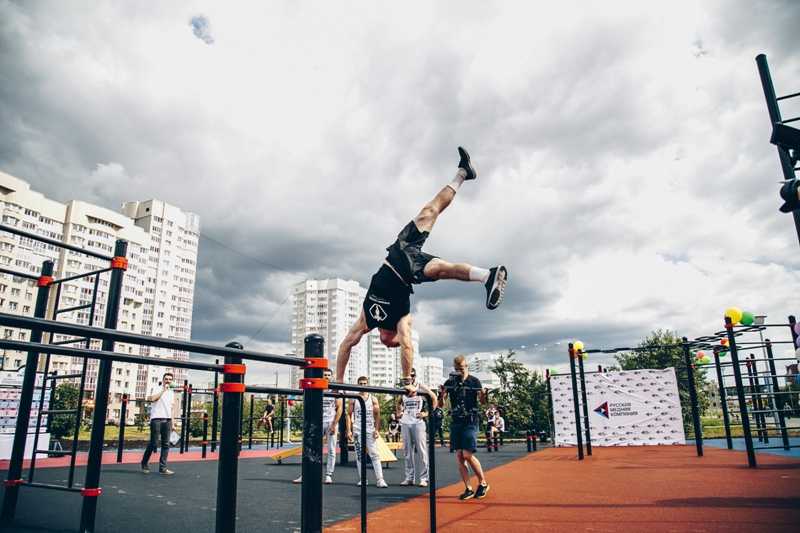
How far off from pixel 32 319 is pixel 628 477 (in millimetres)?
8316

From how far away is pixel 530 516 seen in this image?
4.93m

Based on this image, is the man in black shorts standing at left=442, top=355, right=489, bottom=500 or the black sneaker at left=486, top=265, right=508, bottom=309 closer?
the black sneaker at left=486, top=265, right=508, bottom=309

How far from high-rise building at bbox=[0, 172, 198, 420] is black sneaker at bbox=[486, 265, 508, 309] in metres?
42.0

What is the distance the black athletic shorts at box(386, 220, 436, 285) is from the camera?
4.57 m

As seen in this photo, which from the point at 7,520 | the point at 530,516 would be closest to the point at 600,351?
the point at 530,516

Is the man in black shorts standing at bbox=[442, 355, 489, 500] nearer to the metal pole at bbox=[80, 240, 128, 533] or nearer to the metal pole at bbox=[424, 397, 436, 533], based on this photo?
the metal pole at bbox=[424, 397, 436, 533]

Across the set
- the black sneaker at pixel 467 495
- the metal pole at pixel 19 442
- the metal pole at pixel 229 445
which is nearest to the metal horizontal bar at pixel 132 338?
the metal pole at pixel 229 445

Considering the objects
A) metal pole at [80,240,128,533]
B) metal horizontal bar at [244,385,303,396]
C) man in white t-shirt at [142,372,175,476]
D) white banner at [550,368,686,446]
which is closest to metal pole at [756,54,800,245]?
metal horizontal bar at [244,385,303,396]

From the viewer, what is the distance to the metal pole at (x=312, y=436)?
238 cm

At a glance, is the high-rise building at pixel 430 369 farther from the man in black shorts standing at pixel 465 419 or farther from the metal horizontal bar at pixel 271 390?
the metal horizontal bar at pixel 271 390

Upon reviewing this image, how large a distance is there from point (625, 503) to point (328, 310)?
66.3 meters

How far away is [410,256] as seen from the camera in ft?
15.1

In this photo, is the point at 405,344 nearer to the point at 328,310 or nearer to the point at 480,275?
the point at 480,275

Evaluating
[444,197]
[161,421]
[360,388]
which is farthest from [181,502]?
[444,197]
